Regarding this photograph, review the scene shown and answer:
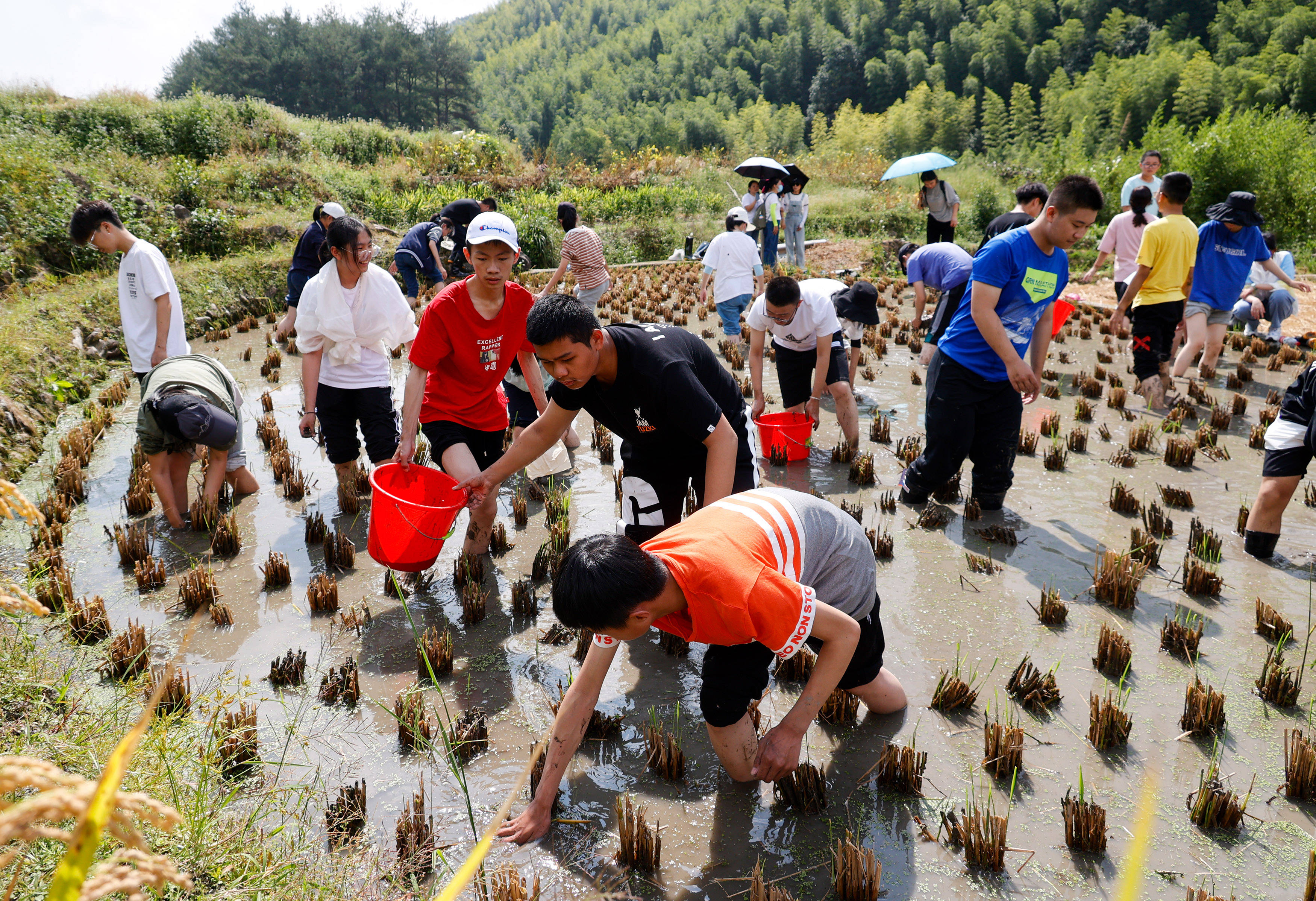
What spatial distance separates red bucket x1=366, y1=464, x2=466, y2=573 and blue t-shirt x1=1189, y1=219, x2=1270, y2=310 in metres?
6.81

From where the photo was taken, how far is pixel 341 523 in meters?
5.35

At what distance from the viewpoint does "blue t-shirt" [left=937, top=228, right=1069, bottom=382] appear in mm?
4613

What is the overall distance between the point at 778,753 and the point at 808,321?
3.92 m

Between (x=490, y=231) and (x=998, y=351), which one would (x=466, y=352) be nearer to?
(x=490, y=231)

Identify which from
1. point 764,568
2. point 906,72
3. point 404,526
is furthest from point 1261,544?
point 906,72

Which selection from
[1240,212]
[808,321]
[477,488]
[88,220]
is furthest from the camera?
[1240,212]

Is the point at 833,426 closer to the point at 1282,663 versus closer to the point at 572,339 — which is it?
the point at 1282,663

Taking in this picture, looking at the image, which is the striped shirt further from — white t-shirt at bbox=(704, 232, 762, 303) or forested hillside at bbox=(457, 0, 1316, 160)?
forested hillside at bbox=(457, 0, 1316, 160)

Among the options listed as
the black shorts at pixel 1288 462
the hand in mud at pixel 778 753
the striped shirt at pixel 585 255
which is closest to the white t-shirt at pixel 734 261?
the striped shirt at pixel 585 255

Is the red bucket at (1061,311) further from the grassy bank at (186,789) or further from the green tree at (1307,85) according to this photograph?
the green tree at (1307,85)

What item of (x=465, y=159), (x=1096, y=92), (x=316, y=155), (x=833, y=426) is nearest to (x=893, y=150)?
(x=1096, y=92)

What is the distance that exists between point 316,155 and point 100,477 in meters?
18.5

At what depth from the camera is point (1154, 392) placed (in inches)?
288

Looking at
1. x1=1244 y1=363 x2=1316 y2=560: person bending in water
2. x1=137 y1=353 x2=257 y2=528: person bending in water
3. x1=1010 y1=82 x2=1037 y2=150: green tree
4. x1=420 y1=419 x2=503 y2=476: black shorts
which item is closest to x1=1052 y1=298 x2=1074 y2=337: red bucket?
x1=1244 y1=363 x2=1316 y2=560: person bending in water
